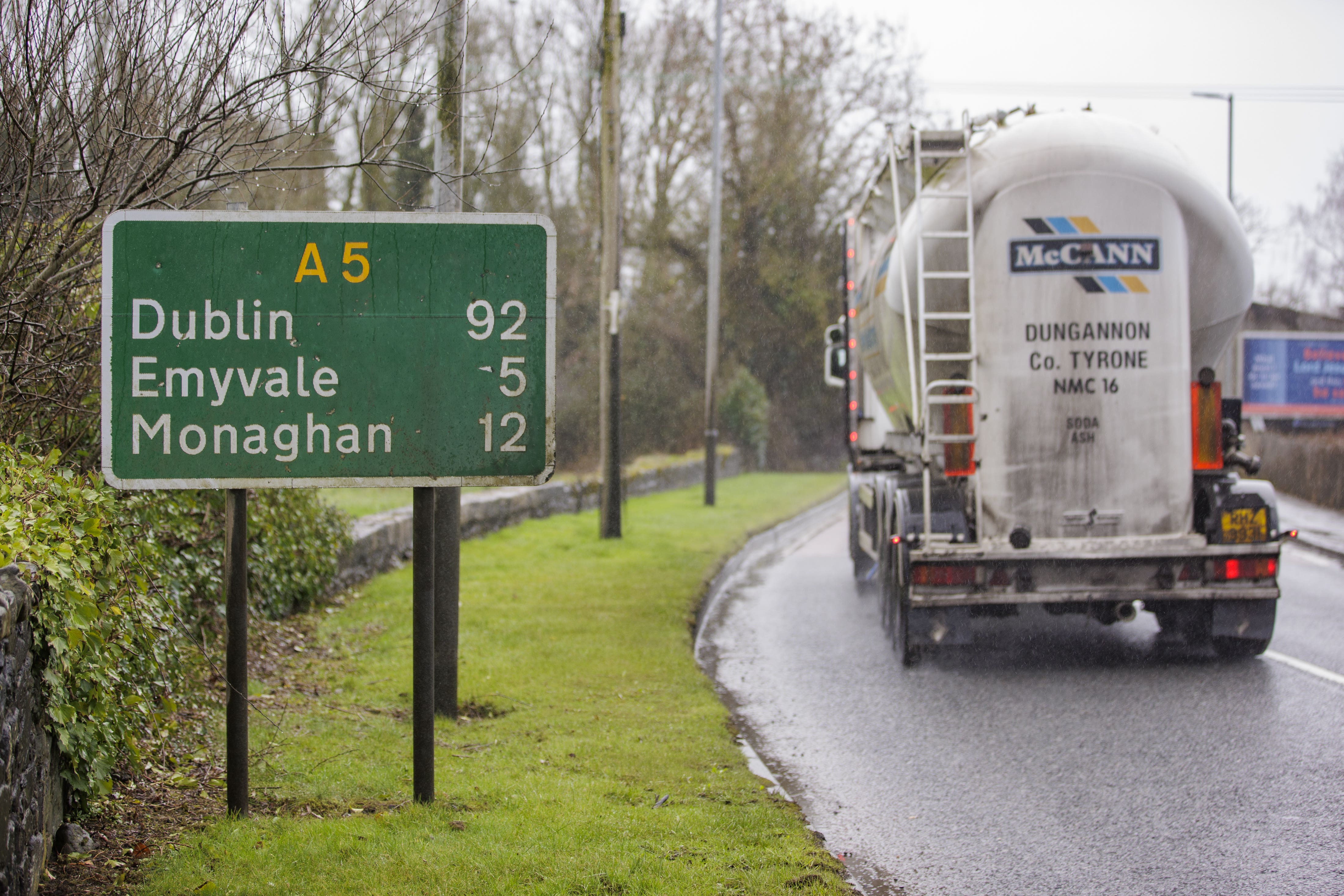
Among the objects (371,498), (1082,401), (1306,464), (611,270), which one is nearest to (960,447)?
(1082,401)

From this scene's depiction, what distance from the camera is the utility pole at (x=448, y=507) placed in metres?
6.15

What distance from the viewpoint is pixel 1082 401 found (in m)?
8.10

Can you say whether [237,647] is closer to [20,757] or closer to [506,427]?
[20,757]

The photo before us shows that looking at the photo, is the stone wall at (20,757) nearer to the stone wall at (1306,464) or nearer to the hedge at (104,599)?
the hedge at (104,599)

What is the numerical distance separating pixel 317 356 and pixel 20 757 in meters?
1.69

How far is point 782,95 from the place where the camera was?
33781 millimetres

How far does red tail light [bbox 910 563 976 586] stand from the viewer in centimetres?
793

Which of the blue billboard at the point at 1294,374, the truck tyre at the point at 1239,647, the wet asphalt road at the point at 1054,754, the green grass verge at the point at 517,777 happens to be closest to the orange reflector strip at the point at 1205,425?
the truck tyre at the point at 1239,647

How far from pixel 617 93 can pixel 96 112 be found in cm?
899

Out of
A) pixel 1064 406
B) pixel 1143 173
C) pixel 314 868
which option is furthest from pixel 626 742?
pixel 1143 173

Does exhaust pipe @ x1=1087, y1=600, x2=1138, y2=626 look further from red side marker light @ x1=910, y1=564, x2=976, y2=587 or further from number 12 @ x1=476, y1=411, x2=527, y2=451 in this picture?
number 12 @ x1=476, y1=411, x2=527, y2=451

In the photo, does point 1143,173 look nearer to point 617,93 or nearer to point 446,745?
point 446,745

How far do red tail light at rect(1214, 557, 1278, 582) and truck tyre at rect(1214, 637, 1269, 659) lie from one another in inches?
23.8

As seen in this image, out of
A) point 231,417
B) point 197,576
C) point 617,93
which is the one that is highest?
point 617,93
